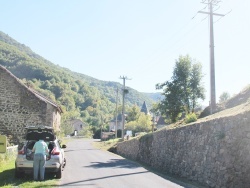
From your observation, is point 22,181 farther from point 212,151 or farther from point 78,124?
point 78,124

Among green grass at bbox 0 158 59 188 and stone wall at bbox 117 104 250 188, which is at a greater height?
stone wall at bbox 117 104 250 188

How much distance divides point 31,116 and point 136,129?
181ft

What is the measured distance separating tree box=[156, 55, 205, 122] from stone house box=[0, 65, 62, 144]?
1965 cm

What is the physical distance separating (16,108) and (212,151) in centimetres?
2146

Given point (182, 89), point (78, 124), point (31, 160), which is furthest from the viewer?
point (78, 124)

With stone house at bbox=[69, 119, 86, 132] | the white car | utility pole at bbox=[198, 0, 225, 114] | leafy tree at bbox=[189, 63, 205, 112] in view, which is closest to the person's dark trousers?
the white car

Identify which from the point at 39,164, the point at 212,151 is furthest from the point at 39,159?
the point at 212,151

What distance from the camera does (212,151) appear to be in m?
14.0

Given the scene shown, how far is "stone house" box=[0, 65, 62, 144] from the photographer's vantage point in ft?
99.8

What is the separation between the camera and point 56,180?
13641 millimetres

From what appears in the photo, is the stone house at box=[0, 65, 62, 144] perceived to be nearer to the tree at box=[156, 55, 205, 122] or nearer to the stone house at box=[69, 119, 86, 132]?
the tree at box=[156, 55, 205, 122]

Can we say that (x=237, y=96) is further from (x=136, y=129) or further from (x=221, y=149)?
(x=136, y=129)

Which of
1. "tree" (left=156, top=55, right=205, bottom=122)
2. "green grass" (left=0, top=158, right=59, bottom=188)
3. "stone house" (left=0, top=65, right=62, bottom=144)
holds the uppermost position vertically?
"tree" (left=156, top=55, right=205, bottom=122)

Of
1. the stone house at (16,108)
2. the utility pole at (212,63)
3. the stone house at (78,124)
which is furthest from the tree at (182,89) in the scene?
the stone house at (78,124)
